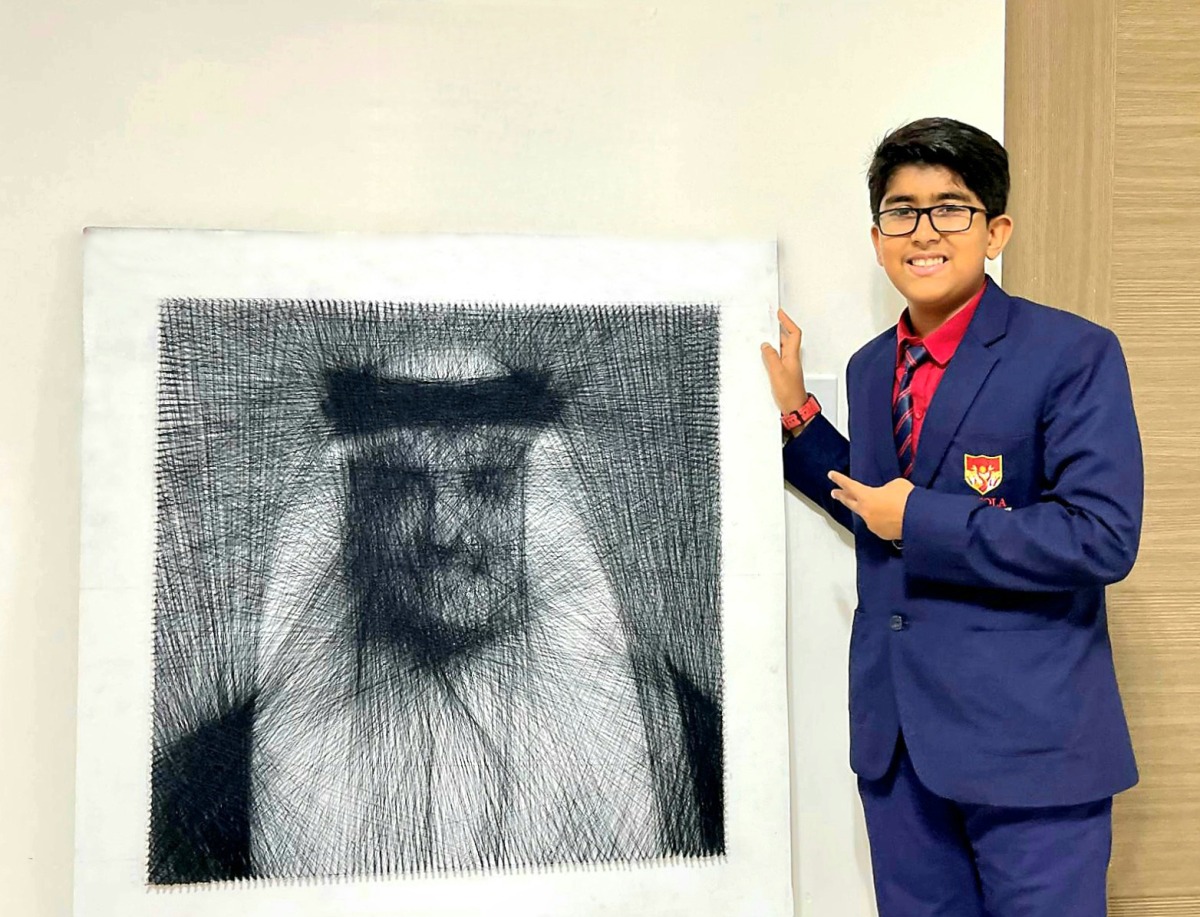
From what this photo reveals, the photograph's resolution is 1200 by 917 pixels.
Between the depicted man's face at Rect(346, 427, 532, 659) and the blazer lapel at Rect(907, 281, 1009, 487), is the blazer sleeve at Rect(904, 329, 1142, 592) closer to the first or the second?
the blazer lapel at Rect(907, 281, 1009, 487)

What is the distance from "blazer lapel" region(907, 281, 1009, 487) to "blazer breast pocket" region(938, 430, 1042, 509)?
0.02 metres

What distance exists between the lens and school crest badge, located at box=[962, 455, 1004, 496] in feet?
3.83

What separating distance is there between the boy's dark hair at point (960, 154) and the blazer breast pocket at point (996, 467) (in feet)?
0.93

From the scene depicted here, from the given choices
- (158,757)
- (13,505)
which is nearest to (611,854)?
(158,757)

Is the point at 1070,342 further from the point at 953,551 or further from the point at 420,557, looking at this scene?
the point at 420,557

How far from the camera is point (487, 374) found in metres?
1.38

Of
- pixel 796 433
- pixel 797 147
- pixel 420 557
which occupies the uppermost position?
pixel 797 147

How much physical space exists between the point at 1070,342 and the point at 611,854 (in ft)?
2.83

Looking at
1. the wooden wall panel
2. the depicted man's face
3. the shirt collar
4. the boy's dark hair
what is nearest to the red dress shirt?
the shirt collar

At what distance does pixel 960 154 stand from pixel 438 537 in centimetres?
81

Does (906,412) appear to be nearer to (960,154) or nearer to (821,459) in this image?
(821,459)

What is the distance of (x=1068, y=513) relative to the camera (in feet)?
3.68

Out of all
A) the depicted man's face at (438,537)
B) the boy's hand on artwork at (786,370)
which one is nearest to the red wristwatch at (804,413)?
the boy's hand on artwork at (786,370)

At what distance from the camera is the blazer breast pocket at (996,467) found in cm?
116
